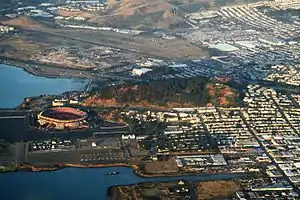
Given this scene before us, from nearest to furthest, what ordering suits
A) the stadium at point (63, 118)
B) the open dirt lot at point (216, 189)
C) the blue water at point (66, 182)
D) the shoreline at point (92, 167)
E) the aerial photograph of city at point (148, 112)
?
the open dirt lot at point (216, 189)
the blue water at point (66, 182)
the aerial photograph of city at point (148, 112)
the shoreline at point (92, 167)
the stadium at point (63, 118)

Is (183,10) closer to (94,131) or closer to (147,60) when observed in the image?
(147,60)

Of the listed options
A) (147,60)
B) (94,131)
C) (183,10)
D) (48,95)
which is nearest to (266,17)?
(183,10)

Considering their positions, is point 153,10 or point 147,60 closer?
point 147,60

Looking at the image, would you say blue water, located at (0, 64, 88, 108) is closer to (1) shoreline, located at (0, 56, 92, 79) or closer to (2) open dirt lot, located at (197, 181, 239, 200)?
(1) shoreline, located at (0, 56, 92, 79)

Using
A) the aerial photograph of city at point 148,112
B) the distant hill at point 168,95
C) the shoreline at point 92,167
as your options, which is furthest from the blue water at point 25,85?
the shoreline at point 92,167

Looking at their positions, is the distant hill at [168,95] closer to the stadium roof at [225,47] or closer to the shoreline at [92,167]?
the shoreline at [92,167]

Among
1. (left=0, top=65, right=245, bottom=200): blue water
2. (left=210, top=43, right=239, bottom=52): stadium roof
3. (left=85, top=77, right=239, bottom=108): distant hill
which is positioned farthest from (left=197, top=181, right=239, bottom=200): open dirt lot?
(left=210, top=43, right=239, bottom=52): stadium roof
